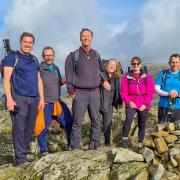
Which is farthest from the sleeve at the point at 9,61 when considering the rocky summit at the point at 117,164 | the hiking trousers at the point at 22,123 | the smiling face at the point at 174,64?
the smiling face at the point at 174,64

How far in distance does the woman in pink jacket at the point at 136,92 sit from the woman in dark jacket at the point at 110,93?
2.96 feet

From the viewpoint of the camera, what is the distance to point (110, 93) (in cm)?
1231

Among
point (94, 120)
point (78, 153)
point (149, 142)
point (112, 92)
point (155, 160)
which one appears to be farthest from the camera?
point (112, 92)

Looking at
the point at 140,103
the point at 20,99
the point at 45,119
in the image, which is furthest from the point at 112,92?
the point at 20,99

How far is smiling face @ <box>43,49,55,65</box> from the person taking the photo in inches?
451

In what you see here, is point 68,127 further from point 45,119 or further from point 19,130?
point 19,130

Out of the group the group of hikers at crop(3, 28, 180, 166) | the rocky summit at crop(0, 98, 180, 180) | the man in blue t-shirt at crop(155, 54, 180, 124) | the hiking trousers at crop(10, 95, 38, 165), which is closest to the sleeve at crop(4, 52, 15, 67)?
the group of hikers at crop(3, 28, 180, 166)

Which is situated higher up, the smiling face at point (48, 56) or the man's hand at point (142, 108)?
the smiling face at point (48, 56)

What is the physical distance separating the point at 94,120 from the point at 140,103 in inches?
64.4

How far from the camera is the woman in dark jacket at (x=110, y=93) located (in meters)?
12.2

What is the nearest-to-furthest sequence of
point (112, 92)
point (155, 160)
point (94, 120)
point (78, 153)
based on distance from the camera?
point (155, 160) < point (78, 153) < point (94, 120) < point (112, 92)

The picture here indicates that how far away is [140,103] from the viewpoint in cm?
1134

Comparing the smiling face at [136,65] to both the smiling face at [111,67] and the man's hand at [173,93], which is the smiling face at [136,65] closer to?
the smiling face at [111,67]

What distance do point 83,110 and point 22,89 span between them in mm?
2110
